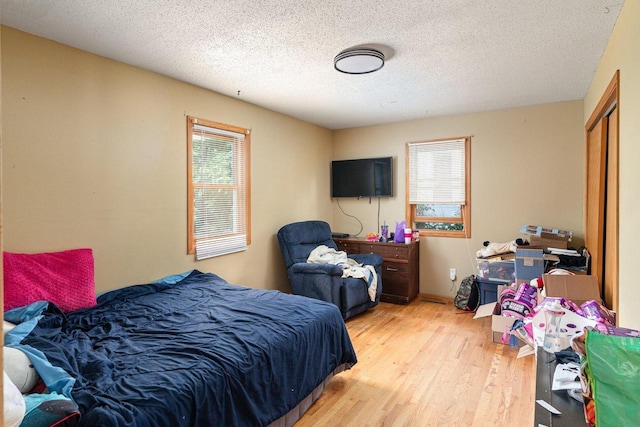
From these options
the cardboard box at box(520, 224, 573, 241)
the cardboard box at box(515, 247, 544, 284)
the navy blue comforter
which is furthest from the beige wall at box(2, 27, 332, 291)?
the cardboard box at box(520, 224, 573, 241)

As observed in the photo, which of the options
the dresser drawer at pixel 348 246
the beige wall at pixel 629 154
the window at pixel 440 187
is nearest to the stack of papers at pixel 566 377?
the beige wall at pixel 629 154

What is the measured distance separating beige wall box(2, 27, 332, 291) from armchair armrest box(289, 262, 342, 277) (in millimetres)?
542

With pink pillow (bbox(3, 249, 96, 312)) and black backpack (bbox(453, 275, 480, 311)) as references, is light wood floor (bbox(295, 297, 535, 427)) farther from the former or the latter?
pink pillow (bbox(3, 249, 96, 312))

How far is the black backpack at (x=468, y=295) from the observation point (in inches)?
171

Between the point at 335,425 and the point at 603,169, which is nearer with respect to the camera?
the point at 335,425

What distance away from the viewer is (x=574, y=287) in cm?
286

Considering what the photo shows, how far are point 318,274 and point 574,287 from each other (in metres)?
2.27

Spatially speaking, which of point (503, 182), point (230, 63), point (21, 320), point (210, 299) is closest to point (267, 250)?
point (210, 299)

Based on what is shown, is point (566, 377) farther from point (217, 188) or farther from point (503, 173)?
point (503, 173)

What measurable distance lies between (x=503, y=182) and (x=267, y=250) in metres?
2.93

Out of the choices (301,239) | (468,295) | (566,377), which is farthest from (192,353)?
(468,295)

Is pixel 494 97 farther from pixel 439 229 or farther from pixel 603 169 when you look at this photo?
pixel 439 229

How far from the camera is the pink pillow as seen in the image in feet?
7.29

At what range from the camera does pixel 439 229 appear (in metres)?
4.94
